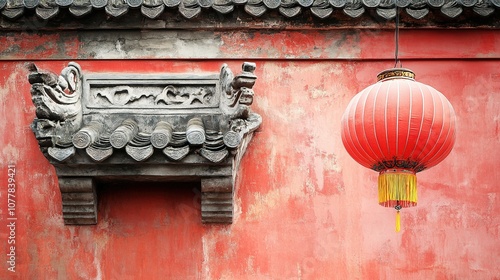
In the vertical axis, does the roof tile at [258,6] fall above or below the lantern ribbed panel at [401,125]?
above

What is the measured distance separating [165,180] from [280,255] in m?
1.06

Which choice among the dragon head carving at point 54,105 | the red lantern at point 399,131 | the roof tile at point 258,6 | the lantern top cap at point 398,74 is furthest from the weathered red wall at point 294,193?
the lantern top cap at point 398,74

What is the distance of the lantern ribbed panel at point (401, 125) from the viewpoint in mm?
5609

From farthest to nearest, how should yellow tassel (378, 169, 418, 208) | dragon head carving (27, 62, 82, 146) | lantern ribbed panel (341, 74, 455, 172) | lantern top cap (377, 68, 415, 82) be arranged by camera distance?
dragon head carving (27, 62, 82, 146), lantern top cap (377, 68, 415, 82), yellow tassel (378, 169, 418, 208), lantern ribbed panel (341, 74, 455, 172)

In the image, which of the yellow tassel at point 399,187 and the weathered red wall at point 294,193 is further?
the weathered red wall at point 294,193

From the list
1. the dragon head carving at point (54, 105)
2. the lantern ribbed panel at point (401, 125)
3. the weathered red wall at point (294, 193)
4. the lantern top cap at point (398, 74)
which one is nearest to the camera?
the lantern ribbed panel at point (401, 125)

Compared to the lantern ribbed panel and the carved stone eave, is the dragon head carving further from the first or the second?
the lantern ribbed panel

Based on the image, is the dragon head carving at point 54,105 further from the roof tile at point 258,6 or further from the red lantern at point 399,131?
the red lantern at point 399,131

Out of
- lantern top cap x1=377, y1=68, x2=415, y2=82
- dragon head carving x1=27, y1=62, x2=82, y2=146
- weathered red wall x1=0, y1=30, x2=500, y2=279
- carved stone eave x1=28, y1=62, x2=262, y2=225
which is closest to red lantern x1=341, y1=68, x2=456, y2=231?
lantern top cap x1=377, y1=68, x2=415, y2=82

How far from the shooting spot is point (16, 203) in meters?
7.04

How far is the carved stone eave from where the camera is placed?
20.9ft

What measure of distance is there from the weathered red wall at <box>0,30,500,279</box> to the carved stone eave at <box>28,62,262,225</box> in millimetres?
184

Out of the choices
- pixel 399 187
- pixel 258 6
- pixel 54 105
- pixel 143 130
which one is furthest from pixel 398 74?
pixel 54 105

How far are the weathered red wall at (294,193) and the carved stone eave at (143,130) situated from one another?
0.18 metres
